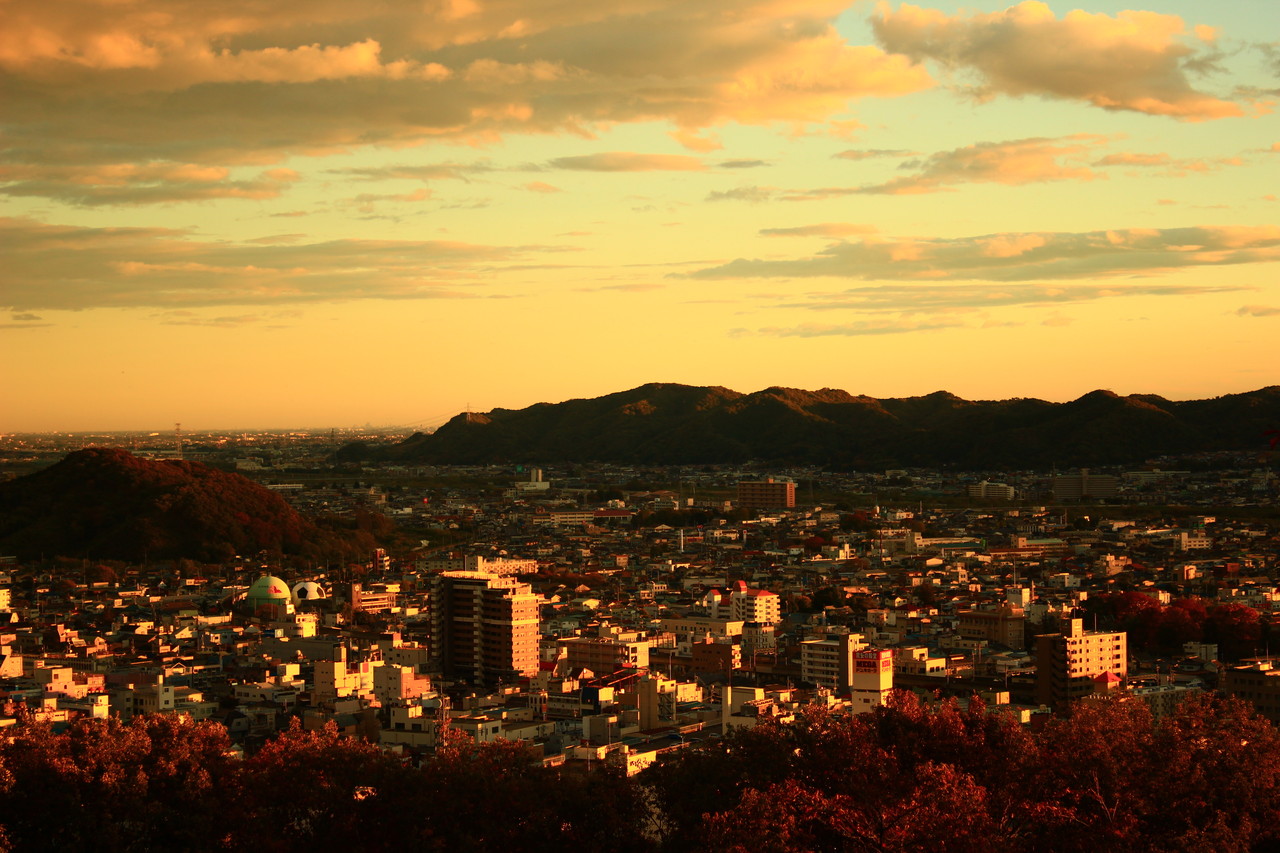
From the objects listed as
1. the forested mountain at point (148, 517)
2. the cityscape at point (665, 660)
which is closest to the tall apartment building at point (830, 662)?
the cityscape at point (665, 660)

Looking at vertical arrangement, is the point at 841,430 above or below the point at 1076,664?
above

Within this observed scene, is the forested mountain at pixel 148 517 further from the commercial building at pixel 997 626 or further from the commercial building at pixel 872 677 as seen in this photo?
the commercial building at pixel 872 677

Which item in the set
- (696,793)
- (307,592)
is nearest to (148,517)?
(307,592)

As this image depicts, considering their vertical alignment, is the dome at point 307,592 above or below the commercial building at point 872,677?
below

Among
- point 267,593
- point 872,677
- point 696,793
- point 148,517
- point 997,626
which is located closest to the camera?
point 696,793

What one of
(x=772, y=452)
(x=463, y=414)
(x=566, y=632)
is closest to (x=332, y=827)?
(x=566, y=632)

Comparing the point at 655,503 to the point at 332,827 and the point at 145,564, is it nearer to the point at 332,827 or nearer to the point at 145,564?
the point at 145,564

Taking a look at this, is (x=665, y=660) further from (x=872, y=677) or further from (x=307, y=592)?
(x=307, y=592)

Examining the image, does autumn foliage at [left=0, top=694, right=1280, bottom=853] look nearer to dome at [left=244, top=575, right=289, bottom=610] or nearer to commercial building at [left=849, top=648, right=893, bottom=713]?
commercial building at [left=849, top=648, right=893, bottom=713]

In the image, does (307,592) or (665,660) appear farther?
(307,592)
